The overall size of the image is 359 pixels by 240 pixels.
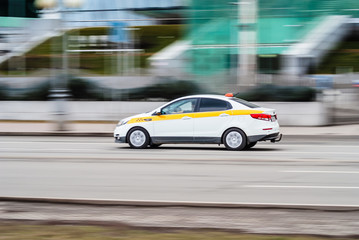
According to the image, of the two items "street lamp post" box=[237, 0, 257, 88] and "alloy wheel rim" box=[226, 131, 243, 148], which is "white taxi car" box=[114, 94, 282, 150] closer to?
"alloy wheel rim" box=[226, 131, 243, 148]

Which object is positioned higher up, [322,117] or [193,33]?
[193,33]

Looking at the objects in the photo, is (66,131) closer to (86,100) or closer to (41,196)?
(86,100)

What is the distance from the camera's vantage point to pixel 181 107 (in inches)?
611

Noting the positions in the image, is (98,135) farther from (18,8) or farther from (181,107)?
(18,8)

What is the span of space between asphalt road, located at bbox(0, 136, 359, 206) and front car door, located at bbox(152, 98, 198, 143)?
0.39 m

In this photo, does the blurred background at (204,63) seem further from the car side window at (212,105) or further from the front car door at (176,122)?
the car side window at (212,105)

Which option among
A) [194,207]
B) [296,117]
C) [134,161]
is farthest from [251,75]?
[194,207]

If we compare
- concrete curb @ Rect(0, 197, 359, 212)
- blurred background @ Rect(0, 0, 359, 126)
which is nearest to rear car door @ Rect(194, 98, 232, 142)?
concrete curb @ Rect(0, 197, 359, 212)

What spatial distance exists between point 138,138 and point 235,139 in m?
2.59

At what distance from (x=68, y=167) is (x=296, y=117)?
1491 centimetres

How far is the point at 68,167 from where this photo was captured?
11.7 meters

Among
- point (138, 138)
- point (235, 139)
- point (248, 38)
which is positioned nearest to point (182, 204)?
point (235, 139)

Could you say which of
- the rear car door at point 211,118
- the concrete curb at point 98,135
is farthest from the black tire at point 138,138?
the concrete curb at point 98,135

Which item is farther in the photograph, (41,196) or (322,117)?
(322,117)
